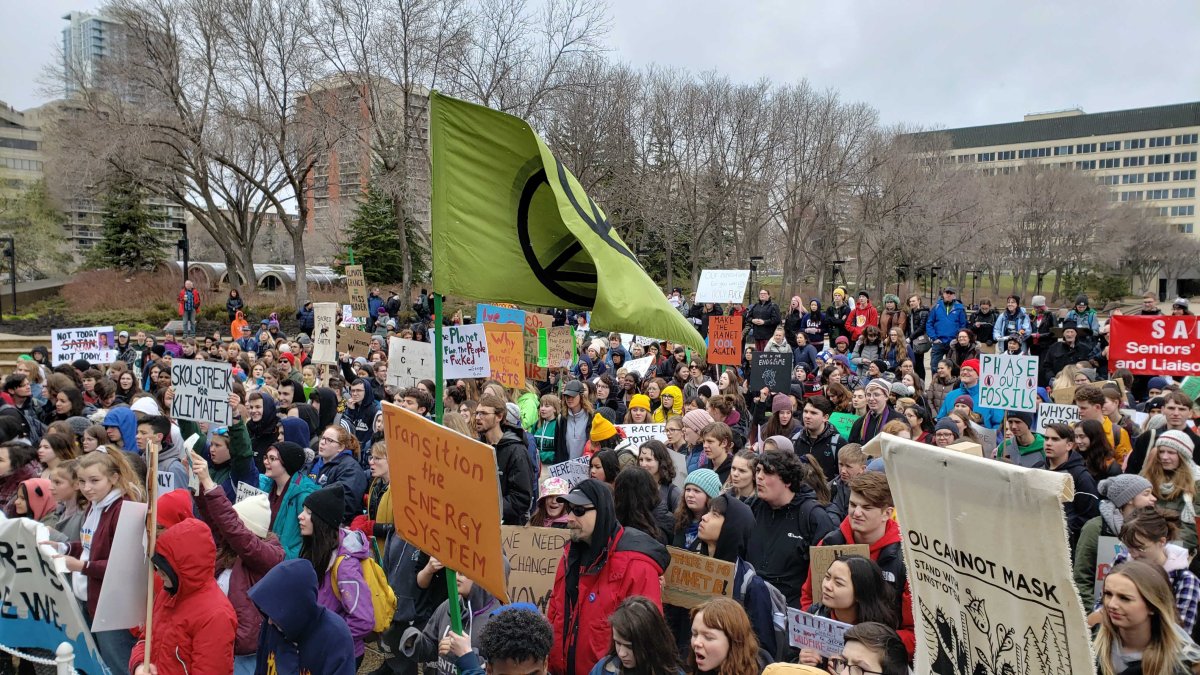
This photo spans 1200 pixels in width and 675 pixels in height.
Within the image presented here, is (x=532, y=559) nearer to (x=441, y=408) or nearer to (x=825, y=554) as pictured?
(x=825, y=554)

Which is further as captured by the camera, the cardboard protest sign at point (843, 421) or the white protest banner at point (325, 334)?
the white protest banner at point (325, 334)

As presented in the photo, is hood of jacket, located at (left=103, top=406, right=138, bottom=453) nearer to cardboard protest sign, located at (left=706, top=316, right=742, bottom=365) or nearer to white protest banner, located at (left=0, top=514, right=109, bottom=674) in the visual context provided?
white protest banner, located at (left=0, top=514, right=109, bottom=674)

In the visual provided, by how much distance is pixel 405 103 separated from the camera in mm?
33656

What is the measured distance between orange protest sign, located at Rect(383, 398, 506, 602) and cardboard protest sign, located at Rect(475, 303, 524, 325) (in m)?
11.3

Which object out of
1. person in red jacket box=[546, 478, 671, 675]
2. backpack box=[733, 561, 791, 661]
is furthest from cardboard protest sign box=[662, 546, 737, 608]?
person in red jacket box=[546, 478, 671, 675]

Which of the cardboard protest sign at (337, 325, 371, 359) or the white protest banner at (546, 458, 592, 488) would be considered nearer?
the white protest banner at (546, 458, 592, 488)

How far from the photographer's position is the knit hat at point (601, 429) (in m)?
8.75

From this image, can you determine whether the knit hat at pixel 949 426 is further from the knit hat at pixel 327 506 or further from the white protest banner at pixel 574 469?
the knit hat at pixel 327 506

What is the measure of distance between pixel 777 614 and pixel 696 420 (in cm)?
385

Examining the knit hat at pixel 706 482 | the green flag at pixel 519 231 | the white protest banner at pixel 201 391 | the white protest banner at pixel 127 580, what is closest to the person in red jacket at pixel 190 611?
the white protest banner at pixel 127 580

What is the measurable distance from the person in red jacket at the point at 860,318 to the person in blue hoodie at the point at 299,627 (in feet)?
52.5

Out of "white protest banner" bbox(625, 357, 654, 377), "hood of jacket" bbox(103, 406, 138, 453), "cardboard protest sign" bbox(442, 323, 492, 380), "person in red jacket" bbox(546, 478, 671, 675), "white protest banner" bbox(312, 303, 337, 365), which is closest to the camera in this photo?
"person in red jacket" bbox(546, 478, 671, 675)

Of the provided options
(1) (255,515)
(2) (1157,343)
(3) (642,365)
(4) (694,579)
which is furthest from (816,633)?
(3) (642,365)

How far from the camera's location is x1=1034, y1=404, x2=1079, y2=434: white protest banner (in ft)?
29.9
